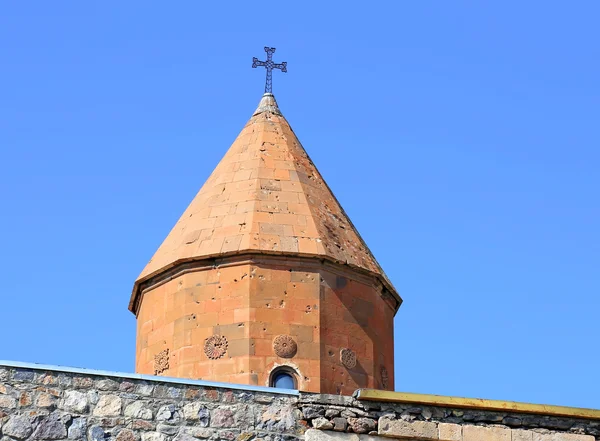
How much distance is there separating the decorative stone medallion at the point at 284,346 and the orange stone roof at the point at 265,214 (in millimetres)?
964

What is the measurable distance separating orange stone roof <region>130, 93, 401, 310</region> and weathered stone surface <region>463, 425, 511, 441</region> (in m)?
3.79

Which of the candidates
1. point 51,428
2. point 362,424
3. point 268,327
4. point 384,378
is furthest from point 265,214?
point 51,428

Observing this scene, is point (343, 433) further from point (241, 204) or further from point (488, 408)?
point (241, 204)

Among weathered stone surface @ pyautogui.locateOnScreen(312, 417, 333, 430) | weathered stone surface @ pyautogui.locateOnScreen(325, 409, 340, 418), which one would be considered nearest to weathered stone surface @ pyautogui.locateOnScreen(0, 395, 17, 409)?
weathered stone surface @ pyautogui.locateOnScreen(312, 417, 333, 430)

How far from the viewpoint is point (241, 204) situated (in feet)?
55.2

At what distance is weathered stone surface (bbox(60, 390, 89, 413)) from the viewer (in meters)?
12.3

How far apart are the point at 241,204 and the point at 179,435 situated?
489 centimetres

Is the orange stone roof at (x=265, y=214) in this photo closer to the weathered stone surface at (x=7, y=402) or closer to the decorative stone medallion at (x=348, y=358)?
the decorative stone medallion at (x=348, y=358)

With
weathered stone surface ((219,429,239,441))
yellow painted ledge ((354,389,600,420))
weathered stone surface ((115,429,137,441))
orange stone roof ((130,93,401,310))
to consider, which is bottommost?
weathered stone surface ((115,429,137,441))

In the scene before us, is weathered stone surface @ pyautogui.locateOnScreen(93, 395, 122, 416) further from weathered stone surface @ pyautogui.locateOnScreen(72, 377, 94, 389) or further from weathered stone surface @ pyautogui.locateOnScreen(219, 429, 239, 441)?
weathered stone surface @ pyautogui.locateOnScreen(219, 429, 239, 441)

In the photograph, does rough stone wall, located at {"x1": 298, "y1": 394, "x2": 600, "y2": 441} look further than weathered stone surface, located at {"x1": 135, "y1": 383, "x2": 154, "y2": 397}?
Yes

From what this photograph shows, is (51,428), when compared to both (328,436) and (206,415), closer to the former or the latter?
(206,415)

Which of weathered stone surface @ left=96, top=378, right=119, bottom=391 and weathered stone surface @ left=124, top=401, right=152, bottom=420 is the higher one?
weathered stone surface @ left=96, top=378, right=119, bottom=391

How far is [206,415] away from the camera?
12.4 metres
